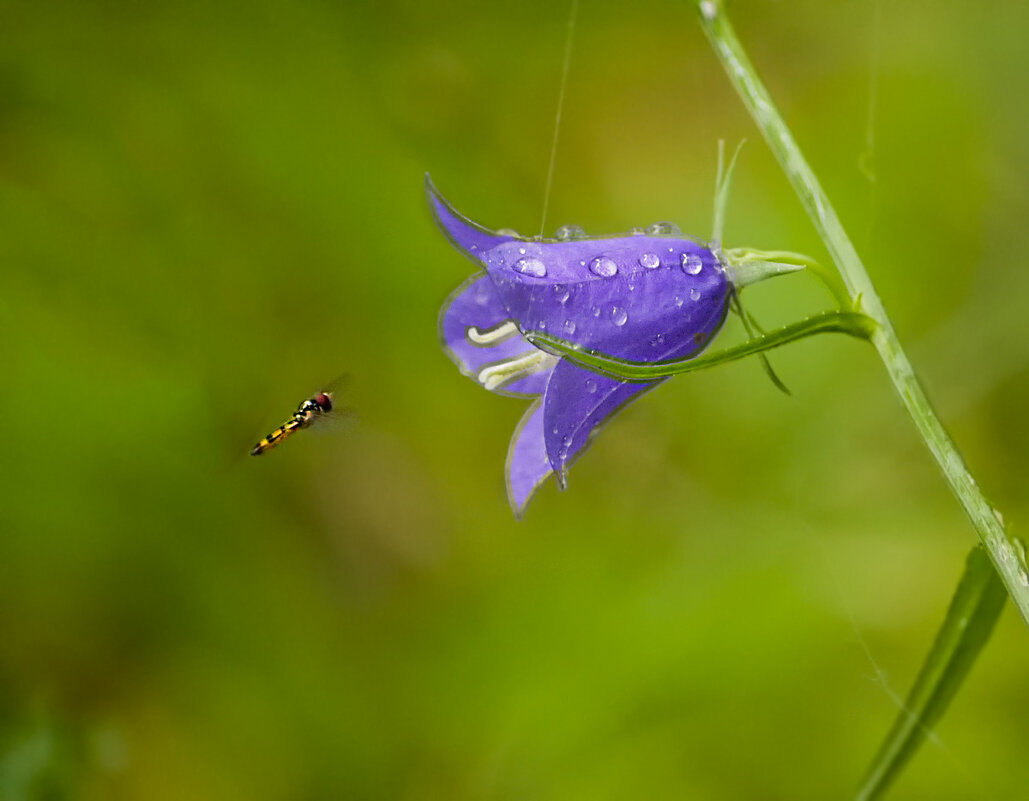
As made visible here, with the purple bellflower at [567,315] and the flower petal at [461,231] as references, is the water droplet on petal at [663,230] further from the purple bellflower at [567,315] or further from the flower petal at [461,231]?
the flower petal at [461,231]

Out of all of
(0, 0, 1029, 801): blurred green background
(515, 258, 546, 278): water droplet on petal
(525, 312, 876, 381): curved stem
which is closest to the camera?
(525, 312, 876, 381): curved stem

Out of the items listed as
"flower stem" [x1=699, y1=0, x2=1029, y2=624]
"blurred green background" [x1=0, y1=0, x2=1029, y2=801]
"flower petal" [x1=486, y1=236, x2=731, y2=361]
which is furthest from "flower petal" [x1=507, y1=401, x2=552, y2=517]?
"blurred green background" [x1=0, y1=0, x2=1029, y2=801]

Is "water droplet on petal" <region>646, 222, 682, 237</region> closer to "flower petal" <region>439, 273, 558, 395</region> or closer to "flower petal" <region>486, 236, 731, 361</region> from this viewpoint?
"flower petal" <region>486, 236, 731, 361</region>

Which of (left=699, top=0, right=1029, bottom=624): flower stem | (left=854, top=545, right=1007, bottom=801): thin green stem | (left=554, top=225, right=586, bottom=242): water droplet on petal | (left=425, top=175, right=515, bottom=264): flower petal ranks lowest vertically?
(left=854, top=545, right=1007, bottom=801): thin green stem

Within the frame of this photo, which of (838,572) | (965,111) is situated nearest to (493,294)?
(838,572)

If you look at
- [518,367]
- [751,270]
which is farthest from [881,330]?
[518,367]

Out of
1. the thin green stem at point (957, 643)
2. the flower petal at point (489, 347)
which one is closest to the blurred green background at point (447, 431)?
the thin green stem at point (957, 643)

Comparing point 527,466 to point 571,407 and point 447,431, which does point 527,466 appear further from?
point 447,431

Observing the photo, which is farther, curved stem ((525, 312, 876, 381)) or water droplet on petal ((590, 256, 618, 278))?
water droplet on petal ((590, 256, 618, 278))

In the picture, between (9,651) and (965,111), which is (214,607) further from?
(965,111)
